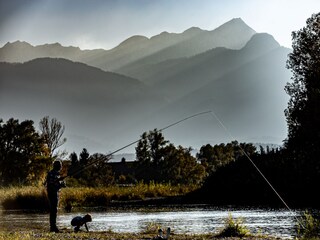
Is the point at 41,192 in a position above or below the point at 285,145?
below

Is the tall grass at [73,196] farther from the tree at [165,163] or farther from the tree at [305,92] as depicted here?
the tree at [165,163]

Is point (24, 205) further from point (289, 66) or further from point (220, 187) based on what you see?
point (289, 66)

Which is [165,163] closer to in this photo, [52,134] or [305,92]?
[52,134]

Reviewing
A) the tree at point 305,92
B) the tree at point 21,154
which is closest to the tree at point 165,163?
the tree at point 21,154

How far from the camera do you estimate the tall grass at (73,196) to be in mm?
46531

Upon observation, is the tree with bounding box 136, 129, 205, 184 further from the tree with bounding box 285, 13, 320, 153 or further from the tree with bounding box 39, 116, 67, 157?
the tree with bounding box 285, 13, 320, 153

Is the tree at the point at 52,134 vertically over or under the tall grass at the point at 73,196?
over

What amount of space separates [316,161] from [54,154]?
3653 cm

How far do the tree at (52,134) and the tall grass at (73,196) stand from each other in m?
21.4

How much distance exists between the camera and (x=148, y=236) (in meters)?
19.7

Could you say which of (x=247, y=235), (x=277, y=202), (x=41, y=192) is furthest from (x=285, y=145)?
(x=247, y=235)

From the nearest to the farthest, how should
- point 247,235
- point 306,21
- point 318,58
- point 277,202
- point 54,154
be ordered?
point 247,235
point 277,202
point 318,58
point 306,21
point 54,154

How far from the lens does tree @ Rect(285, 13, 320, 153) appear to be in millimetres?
56000

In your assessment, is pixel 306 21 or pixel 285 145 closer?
pixel 285 145
